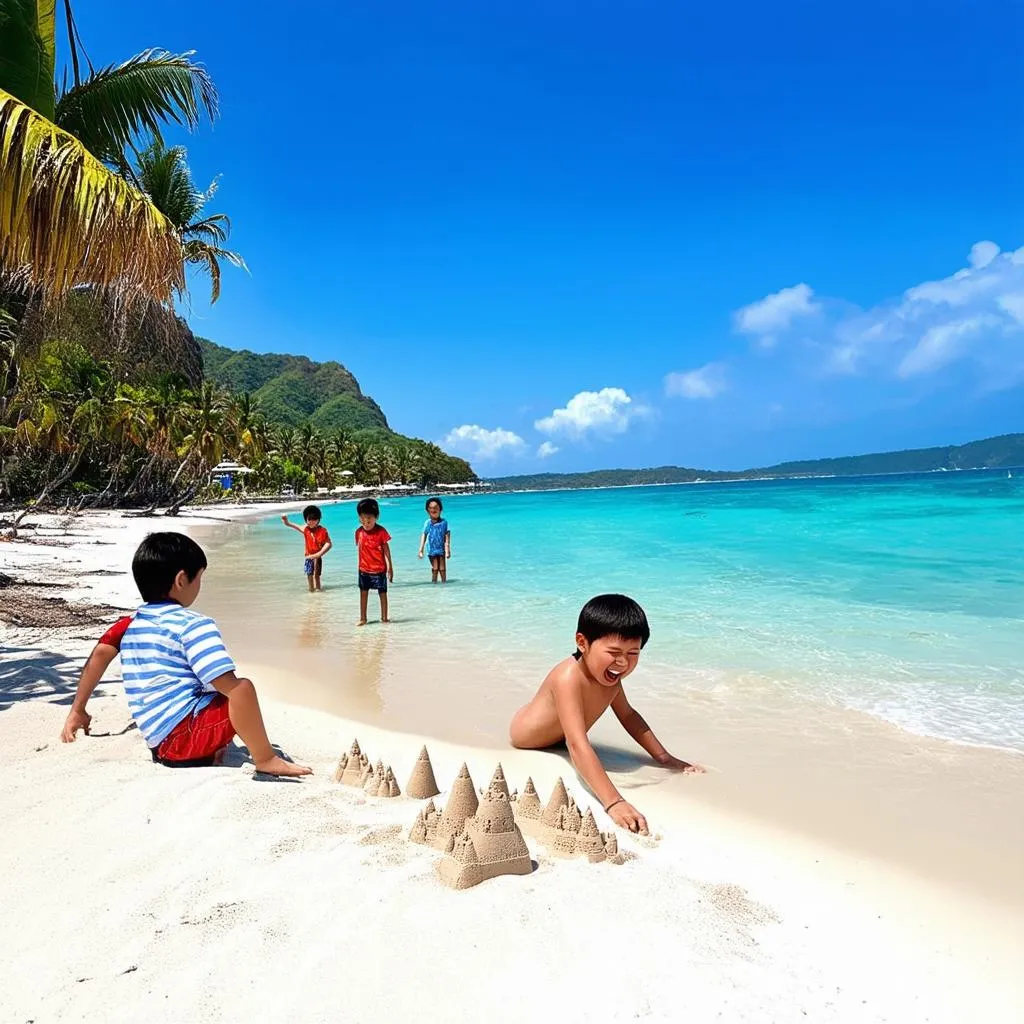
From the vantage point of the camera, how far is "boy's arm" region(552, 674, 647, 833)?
317 centimetres

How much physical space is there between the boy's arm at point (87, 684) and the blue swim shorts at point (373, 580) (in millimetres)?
5112

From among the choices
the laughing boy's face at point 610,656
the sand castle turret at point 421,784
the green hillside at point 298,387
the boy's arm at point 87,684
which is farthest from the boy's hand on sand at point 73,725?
the green hillside at point 298,387

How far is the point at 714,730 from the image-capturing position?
194 inches

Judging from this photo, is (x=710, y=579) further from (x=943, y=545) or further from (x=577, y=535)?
(x=577, y=535)

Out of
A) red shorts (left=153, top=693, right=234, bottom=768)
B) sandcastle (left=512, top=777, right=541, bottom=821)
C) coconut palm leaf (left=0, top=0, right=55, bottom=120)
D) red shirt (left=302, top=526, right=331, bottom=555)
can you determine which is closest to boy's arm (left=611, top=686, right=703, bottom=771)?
sandcastle (left=512, top=777, right=541, bottom=821)

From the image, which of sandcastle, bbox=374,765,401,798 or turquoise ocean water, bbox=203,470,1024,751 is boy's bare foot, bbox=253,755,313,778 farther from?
turquoise ocean water, bbox=203,470,1024,751

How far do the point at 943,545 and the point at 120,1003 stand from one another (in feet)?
68.5

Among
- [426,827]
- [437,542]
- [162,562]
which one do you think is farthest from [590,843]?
[437,542]

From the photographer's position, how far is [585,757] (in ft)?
11.4

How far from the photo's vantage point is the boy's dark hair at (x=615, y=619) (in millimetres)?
3400

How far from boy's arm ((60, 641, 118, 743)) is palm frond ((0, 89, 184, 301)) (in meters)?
3.64

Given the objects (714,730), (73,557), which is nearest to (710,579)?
(714,730)

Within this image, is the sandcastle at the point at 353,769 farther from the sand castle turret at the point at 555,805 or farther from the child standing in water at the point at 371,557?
the child standing in water at the point at 371,557

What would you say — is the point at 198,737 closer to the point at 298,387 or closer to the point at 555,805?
the point at 555,805
